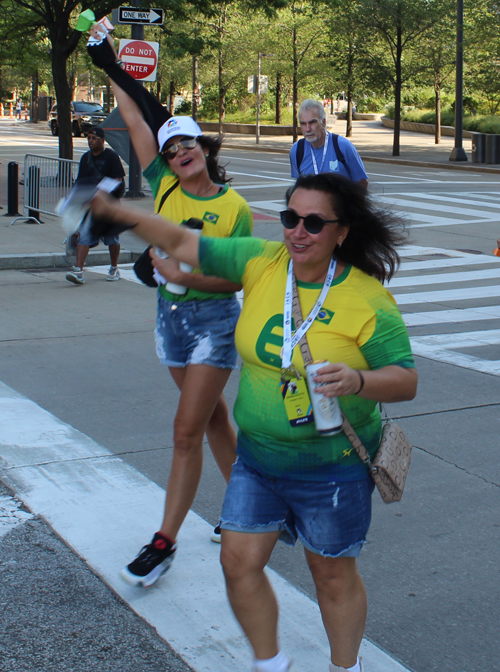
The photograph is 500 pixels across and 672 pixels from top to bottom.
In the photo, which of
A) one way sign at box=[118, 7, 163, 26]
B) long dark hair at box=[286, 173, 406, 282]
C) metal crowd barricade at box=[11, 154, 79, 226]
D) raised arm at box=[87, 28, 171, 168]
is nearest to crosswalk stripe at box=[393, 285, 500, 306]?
metal crowd barricade at box=[11, 154, 79, 226]

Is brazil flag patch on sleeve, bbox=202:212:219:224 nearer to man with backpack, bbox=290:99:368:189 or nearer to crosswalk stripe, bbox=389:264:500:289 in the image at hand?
man with backpack, bbox=290:99:368:189

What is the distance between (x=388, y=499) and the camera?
104 inches

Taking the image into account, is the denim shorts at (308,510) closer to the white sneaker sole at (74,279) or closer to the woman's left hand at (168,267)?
the woman's left hand at (168,267)

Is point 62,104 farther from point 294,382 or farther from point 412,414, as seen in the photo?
point 294,382

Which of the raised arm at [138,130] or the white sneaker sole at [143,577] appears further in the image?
the raised arm at [138,130]

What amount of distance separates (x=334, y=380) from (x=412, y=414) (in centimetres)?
369

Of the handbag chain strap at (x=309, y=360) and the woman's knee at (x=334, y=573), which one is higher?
the handbag chain strap at (x=309, y=360)

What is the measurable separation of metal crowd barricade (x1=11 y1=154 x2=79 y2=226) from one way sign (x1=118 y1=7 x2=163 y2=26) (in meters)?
3.14

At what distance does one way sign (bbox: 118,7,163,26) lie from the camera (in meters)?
15.4

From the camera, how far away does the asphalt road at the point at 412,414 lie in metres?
3.39

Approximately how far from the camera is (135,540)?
388 cm

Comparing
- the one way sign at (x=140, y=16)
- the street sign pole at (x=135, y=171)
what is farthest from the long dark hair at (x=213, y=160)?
the street sign pole at (x=135, y=171)

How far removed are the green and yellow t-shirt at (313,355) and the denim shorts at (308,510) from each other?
0.04 metres

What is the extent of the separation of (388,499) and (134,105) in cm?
219
